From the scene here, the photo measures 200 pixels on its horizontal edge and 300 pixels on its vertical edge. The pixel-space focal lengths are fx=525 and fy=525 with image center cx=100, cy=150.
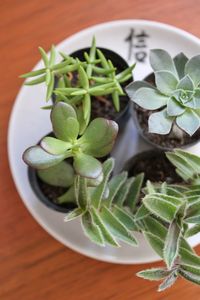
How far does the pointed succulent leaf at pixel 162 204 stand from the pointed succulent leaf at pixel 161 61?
0.50 ft

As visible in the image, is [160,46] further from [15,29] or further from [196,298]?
[196,298]

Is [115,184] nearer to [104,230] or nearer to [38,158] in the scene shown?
[104,230]

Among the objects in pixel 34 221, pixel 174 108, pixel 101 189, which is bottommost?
pixel 34 221

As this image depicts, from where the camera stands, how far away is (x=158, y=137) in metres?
0.78

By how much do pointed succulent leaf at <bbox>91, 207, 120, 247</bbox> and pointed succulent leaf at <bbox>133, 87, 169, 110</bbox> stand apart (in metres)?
0.15

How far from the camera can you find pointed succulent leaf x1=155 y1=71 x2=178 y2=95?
63 cm

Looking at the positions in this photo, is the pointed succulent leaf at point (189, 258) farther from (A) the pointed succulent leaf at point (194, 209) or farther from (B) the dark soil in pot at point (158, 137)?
(B) the dark soil in pot at point (158, 137)

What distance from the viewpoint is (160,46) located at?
85 centimetres

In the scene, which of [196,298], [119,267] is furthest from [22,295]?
[196,298]

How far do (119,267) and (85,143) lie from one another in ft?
0.97

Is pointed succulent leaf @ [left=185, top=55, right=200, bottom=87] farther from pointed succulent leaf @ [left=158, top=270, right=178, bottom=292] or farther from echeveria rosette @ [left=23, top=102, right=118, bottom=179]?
pointed succulent leaf @ [left=158, top=270, right=178, bottom=292]

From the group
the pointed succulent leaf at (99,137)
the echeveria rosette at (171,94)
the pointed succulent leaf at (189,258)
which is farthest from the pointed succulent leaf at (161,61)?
the pointed succulent leaf at (189,258)

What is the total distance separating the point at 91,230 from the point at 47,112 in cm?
27

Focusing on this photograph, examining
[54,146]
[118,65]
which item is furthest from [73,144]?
[118,65]
